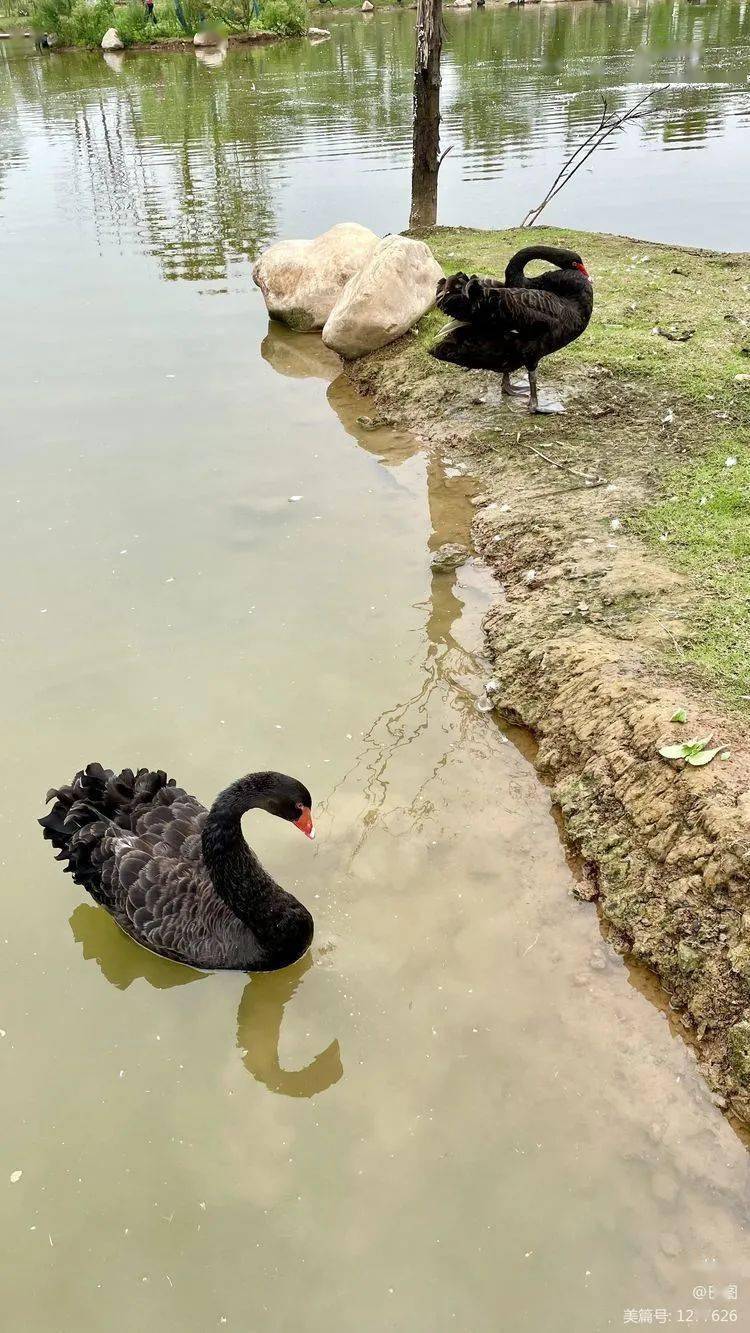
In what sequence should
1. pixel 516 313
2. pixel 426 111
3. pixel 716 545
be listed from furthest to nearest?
pixel 426 111, pixel 516 313, pixel 716 545

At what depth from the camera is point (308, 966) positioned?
360cm

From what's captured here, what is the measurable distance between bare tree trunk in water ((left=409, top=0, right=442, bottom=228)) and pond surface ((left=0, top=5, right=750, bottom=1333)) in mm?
3512

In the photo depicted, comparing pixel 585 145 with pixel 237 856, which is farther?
pixel 585 145

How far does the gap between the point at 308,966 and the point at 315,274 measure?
7989mm

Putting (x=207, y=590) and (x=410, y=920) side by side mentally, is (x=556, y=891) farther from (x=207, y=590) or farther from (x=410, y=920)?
(x=207, y=590)

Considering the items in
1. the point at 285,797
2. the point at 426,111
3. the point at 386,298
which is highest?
the point at 426,111

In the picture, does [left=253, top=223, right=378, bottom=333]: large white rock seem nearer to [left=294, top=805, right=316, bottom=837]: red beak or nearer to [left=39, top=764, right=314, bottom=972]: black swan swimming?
[left=39, top=764, right=314, bottom=972]: black swan swimming

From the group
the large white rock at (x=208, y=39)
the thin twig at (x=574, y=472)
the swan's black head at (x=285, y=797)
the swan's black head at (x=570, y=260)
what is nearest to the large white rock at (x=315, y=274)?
the swan's black head at (x=570, y=260)

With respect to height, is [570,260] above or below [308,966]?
above

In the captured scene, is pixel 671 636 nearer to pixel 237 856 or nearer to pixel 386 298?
pixel 237 856

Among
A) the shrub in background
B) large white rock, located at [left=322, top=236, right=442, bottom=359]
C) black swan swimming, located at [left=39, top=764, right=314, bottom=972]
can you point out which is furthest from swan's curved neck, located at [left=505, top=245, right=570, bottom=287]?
the shrub in background

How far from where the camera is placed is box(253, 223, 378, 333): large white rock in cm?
939

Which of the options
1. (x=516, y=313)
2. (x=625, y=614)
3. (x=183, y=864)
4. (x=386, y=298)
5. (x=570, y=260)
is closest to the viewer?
(x=183, y=864)

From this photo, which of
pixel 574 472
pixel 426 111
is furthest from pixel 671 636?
pixel 426 111
